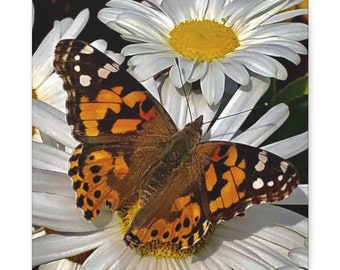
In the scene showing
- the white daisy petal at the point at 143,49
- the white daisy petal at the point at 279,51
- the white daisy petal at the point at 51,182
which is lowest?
the white daisy petal at the point at 51,182

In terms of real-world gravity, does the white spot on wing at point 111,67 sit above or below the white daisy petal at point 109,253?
above

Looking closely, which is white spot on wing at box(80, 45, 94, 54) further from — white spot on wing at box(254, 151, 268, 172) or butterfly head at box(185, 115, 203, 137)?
white spot on wing at box(254, 151, 268, 172)

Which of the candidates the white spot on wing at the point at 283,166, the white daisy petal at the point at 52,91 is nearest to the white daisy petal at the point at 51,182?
the white daisy petal at the point at 52,91

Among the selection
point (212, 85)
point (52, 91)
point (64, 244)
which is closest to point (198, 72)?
point (212, 85)

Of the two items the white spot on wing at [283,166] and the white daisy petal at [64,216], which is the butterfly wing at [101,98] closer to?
the white daisy petal at [64,216]

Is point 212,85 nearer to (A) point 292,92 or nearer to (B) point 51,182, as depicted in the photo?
(A) point 292,92

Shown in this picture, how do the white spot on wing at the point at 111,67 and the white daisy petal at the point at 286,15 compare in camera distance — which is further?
the white daisy petal at the point at 286,15
